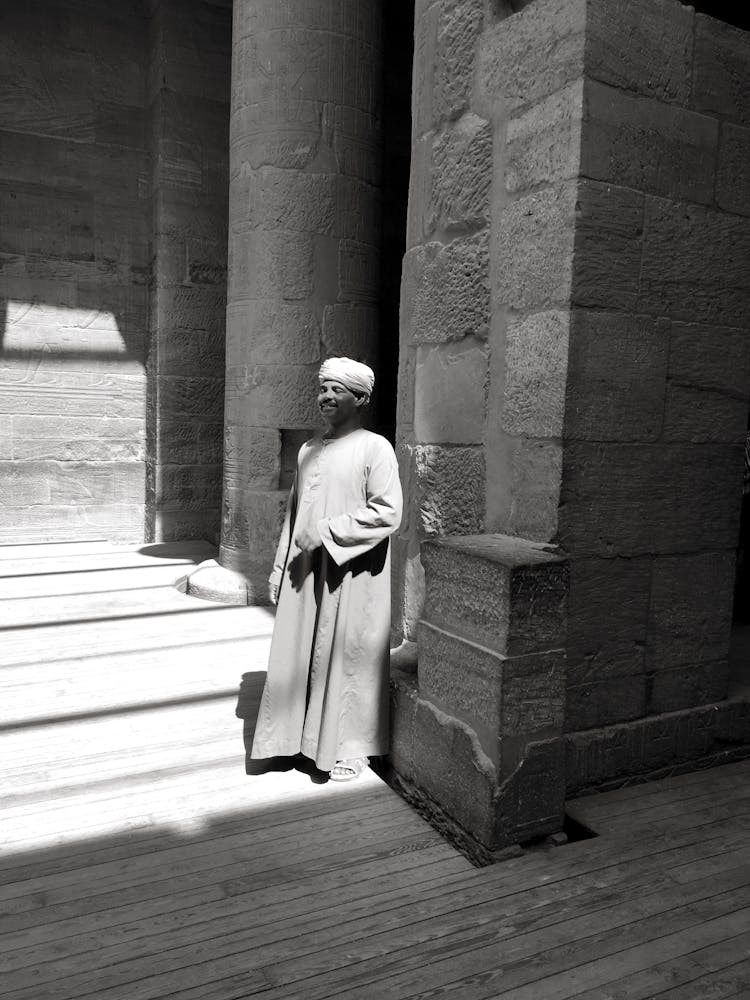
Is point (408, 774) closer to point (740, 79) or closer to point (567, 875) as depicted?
point (567, 875)

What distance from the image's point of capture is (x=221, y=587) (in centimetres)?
638

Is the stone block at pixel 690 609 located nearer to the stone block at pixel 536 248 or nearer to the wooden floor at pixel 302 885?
the wooden floor at pixel 302 885

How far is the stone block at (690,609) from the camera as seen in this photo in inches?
134

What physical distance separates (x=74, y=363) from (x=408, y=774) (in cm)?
667

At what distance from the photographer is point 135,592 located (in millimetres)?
6609

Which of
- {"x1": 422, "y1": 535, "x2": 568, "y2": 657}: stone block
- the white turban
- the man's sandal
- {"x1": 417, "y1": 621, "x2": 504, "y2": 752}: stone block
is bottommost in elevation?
the man's sandal

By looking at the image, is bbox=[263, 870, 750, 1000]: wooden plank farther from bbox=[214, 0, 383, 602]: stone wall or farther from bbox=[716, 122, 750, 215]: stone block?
bbox=[214, 0, 383, 602]: stone wall

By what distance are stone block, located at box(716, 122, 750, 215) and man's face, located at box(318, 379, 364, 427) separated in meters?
1.61

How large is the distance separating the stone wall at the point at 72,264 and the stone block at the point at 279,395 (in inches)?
119

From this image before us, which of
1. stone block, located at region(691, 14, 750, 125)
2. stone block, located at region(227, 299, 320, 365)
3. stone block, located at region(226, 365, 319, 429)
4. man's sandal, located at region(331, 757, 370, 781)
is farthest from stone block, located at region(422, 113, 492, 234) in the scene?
stone block, located at region(226, 365, 319, 429)

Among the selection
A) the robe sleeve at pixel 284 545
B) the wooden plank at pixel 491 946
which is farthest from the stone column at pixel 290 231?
the wooden plank at pixel 491 946

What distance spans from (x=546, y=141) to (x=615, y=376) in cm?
88

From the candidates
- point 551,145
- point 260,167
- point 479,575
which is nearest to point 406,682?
point 479,575

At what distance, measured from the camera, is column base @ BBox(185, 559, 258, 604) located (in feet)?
20.8
